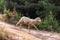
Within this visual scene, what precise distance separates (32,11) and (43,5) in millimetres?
1168

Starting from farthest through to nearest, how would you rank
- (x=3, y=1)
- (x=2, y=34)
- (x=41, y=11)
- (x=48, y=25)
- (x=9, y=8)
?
(x=3, y=1) → (x=9, y=8) → (x=41, y=11) → (x=48, y=25) → (x=2, y=34)

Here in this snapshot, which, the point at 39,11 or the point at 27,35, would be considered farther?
the point at 39,11

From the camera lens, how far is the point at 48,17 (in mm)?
14109

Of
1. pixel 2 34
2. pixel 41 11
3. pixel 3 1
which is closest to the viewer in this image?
Result: pixel 2 34

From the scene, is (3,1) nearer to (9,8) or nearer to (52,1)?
(9,8)

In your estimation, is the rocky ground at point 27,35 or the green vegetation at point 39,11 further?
the green vegetation at point 39,11

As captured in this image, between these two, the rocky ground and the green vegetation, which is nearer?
the rocky ground

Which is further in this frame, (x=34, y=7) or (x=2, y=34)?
(x=34, y=7)

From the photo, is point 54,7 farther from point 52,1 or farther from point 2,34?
point 2,34

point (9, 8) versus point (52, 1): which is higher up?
point (52, 1)

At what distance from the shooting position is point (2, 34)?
770 cm

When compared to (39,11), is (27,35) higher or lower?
higher

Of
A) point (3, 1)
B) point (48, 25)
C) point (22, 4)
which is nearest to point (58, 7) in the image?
point (48, 25)

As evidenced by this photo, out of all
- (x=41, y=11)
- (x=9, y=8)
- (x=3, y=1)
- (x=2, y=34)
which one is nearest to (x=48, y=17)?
(x=41, y=11)
